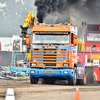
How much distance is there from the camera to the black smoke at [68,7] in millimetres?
21594

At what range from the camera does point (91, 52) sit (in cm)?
2389

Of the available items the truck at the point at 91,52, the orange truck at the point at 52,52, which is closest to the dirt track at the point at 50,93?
the orange truck at the point at 52,52

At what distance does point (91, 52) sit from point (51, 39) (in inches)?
325

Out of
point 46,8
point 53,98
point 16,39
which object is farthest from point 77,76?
point 16,39

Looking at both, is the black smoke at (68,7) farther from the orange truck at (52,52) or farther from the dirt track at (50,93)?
the dirt track at (50,93)

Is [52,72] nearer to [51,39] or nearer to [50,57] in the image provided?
[50,57]

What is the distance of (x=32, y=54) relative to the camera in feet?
53.7

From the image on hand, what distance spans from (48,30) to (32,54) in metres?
1.52

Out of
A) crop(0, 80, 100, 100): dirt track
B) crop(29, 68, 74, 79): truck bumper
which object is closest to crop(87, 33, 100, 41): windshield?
crop(29, 68, 74, 79): truck bumper

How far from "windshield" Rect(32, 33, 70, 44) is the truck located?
5.01 meters

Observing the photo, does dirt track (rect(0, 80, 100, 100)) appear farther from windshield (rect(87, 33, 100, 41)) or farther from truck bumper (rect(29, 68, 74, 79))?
windshield (rect(87, 33, 100, 41))

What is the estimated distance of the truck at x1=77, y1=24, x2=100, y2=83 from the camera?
20.8m

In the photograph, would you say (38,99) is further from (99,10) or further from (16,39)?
(16,39)

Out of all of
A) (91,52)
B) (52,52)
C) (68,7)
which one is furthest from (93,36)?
(52,52)
